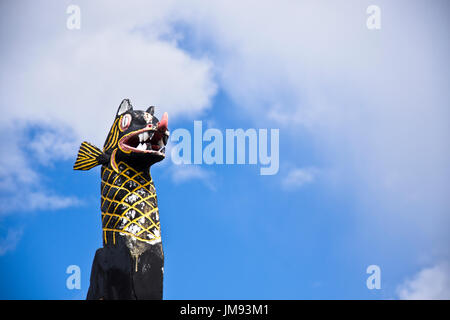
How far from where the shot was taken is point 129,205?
1088cm

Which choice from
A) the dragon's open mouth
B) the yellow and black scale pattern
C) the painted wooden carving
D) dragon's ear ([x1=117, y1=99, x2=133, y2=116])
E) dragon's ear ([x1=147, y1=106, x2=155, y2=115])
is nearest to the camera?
the painted wooden carving

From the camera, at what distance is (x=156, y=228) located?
A: 10.9 metres

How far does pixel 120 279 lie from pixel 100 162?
7.64ft

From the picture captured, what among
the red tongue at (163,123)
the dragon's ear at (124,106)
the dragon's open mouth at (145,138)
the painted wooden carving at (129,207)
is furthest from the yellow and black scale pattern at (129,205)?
the dragon's ear at (124,106)

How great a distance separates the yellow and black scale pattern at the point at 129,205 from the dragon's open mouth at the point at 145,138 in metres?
0.36

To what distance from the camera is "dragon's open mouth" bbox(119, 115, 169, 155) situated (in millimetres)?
11297

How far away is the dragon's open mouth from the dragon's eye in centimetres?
21

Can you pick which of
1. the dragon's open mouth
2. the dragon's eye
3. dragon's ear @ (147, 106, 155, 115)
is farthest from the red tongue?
dragon's ear @ (147, 106, 155, 115)

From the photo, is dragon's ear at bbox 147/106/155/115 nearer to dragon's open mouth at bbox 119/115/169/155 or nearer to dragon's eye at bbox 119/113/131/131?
dragon's eye at bbox 119/113/131/131

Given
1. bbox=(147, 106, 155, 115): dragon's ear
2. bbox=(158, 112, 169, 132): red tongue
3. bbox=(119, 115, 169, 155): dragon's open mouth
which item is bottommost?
bbox=(119, 115, 169, 155): dragon's open mouth

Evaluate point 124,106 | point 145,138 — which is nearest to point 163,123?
point 145,138

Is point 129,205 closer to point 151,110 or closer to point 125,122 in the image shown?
point 125,122
